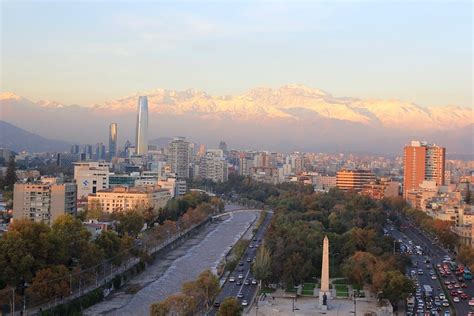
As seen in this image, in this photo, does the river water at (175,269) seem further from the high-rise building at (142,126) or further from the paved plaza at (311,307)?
the high-rise building at (142,126)

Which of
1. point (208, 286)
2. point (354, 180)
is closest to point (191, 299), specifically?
point (208, 286)

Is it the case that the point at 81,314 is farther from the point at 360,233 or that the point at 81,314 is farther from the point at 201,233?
the point at 201,233

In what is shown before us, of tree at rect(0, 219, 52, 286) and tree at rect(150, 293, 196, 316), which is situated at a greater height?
tree at rect(0, 219, 52, 286)

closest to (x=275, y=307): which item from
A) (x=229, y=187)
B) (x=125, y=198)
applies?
(x=125, y=198)

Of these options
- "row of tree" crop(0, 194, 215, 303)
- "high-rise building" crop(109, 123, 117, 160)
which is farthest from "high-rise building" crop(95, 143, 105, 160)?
"row of tree" crop(0, 194, 215, 303)

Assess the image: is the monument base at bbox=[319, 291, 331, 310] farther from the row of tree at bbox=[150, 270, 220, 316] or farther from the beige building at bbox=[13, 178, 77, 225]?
the beige building at bbox=[13, 178, 77, 225]

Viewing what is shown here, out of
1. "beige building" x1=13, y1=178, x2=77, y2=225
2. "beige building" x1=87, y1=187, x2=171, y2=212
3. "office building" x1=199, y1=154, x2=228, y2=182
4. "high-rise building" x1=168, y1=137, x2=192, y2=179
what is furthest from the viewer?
"office building" x1=199, y1=154, x2=228, y2=182
